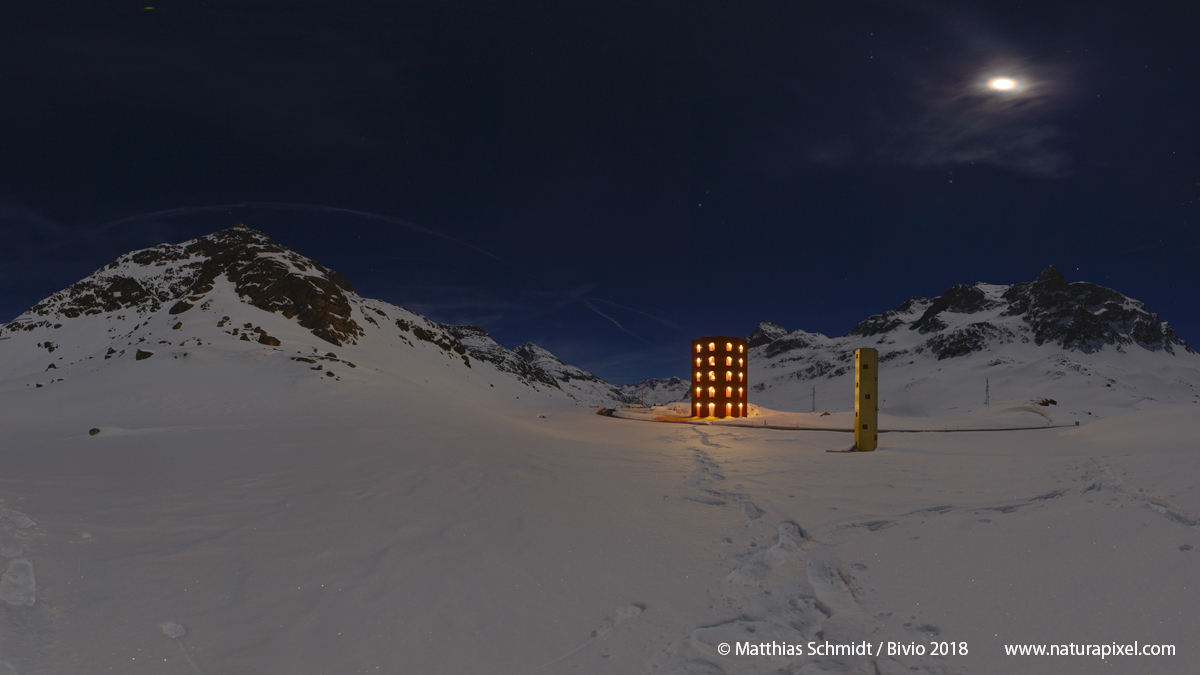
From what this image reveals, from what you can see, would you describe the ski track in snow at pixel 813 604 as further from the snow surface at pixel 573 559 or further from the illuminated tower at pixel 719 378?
the illuminated tower at pixel 719 378

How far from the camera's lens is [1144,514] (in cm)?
783

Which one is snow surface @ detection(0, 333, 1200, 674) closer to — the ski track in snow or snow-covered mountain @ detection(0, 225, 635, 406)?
the ski track in snow

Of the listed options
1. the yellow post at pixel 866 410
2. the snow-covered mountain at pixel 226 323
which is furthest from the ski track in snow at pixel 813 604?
the snow-covered mountain at pixel 226 323

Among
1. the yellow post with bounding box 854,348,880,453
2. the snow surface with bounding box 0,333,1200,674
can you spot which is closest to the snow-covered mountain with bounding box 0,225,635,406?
the snow surface with bounding box 0,333,1200,674

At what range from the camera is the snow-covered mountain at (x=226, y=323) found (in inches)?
2100

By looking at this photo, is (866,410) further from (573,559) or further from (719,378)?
(719,378)

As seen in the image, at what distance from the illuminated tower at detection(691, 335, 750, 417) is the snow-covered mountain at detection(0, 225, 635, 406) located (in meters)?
32.7

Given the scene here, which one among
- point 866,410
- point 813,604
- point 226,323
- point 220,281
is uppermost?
point 220,281

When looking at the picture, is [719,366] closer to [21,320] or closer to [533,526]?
[533,526]

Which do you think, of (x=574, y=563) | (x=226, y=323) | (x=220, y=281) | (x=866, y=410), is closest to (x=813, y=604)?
(x=574, y=563)

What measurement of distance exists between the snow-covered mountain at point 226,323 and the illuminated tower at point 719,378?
107 feet

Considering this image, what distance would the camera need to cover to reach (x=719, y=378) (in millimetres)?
51875

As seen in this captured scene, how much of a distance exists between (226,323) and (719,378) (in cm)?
5817

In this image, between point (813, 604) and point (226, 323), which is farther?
point (226, 323)
